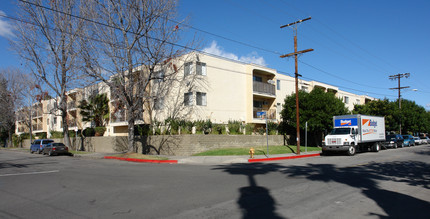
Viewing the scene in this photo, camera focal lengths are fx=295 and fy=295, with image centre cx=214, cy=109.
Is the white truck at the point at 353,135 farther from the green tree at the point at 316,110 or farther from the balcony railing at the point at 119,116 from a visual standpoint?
the balcony railing at the point at 119,116

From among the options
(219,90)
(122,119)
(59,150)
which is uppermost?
(219,90)

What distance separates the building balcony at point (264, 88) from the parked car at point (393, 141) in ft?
46.6

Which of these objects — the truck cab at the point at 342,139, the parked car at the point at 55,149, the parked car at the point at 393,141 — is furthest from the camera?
the parked car at the point at 393,141

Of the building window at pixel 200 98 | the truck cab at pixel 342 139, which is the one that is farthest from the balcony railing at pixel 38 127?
the truck cab at pixel 342 139

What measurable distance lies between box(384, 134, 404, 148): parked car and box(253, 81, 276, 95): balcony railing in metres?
14.3

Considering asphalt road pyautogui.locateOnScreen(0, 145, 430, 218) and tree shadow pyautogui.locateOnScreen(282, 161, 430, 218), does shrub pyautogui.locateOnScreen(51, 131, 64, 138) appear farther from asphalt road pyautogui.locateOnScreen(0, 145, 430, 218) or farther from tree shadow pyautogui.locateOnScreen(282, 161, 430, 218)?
tree shadow pyautogui.locateOnScreen(282, 161, 430, 218)

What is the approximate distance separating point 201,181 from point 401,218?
611cm

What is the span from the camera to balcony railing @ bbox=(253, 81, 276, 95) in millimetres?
32453

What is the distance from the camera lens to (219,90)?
1137 inches

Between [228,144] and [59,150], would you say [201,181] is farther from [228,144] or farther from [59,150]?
[59,150]

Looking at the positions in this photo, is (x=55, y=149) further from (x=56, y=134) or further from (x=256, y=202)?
(x=256, y=202)

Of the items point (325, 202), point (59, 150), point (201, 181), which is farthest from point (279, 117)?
point (325, 202)

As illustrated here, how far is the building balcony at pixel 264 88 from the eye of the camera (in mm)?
32450

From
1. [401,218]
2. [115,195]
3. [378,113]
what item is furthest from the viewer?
[378,113]
